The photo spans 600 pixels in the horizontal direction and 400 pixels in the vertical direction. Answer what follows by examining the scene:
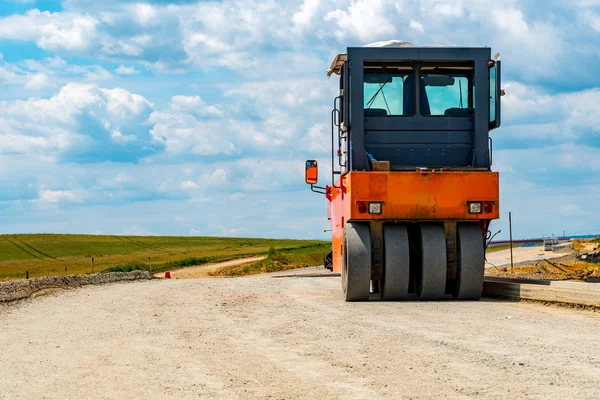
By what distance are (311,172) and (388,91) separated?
98.3 inches

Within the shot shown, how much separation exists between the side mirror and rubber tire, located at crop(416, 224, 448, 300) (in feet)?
10.8

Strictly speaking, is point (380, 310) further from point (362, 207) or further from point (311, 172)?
point (311, 172)

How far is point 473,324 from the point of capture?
1142cm

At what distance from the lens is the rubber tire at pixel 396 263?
50.9 ft

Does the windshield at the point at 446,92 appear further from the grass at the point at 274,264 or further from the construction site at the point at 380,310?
the grass at the point at 274,264

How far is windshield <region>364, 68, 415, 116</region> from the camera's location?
16875 mm

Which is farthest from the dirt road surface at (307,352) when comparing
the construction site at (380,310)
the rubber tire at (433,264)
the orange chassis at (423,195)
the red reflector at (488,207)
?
the red reflector at (488,207)

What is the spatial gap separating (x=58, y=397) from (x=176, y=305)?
905cm

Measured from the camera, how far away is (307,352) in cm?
897

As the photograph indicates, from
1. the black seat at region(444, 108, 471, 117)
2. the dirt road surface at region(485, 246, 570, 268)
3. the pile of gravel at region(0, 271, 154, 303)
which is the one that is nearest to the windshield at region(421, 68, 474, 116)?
the black seat at region(444, 108, 471, 117)

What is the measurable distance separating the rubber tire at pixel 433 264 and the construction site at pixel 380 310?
3 cm

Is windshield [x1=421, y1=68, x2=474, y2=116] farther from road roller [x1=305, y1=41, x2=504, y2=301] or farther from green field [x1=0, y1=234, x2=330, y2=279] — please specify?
green field [x1=0, y1=234, x2=330, y2=279]

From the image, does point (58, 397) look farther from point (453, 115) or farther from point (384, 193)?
point (453, 115)

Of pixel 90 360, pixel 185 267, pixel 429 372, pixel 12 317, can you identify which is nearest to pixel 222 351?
pixel 90 360
